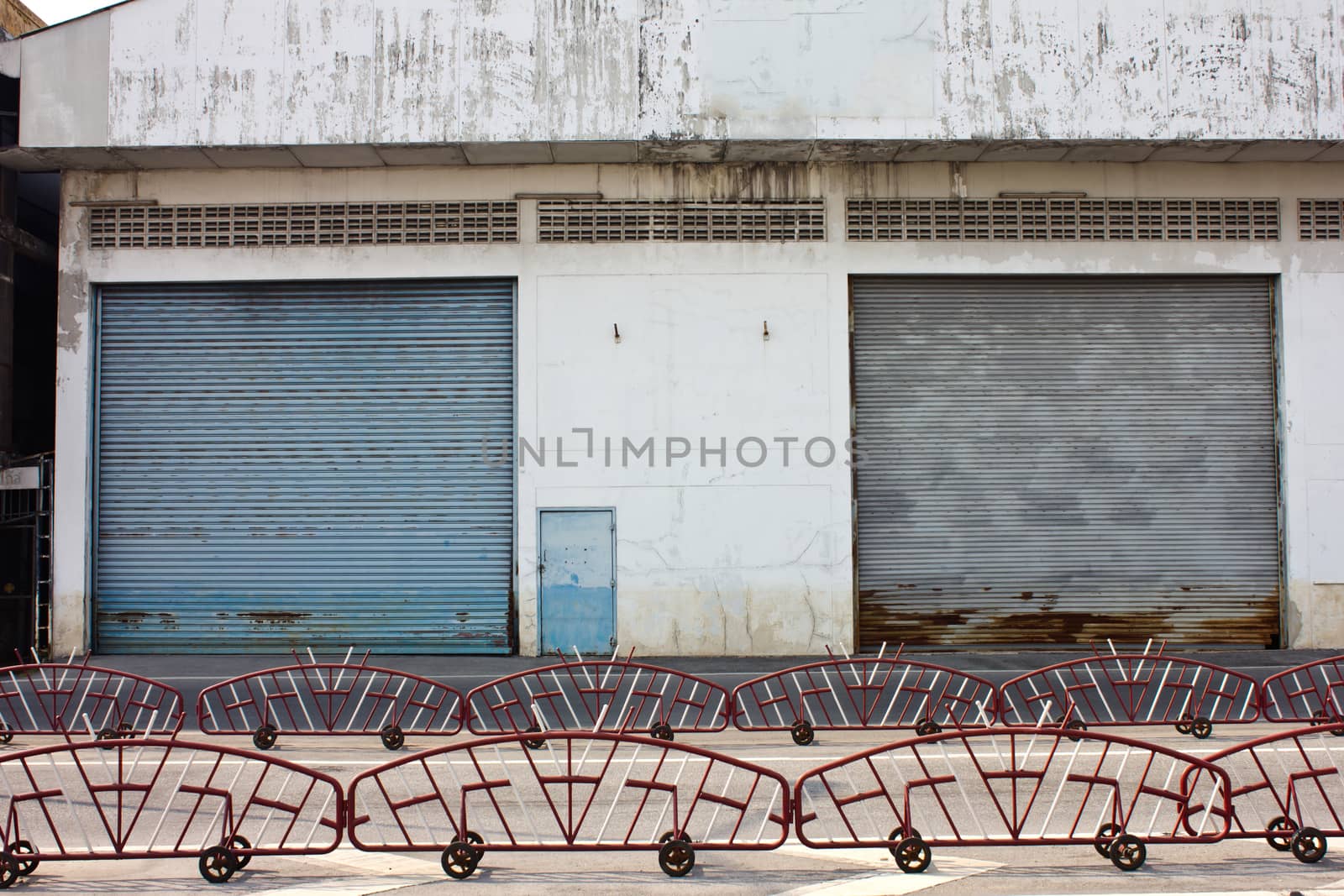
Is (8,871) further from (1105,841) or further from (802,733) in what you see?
(1105,841)

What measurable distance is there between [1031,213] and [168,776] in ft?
40.1

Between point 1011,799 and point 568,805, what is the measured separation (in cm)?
315

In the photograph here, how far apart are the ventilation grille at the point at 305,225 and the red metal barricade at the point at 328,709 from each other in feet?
19.8

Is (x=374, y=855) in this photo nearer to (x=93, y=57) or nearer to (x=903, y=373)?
(x=903, y=373)

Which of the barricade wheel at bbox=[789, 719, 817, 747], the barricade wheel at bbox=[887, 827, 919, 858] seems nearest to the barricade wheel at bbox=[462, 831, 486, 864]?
the barricade wheel at bbox=[887, 827, 919, 858]

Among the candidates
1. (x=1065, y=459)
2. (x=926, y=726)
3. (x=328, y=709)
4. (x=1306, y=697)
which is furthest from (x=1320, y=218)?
(x=328, y=709)

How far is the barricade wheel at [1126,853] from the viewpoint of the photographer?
16.7 feet

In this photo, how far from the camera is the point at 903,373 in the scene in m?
12.8

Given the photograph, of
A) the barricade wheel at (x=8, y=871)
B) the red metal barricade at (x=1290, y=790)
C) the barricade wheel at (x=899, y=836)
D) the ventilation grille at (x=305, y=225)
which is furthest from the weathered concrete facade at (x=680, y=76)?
the barricade wheel at (x=8, y=871)

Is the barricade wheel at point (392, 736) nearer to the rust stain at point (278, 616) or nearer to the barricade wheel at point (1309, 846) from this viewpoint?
the rust stain at point (278, 616)

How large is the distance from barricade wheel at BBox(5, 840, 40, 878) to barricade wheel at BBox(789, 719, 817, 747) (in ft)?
17.9

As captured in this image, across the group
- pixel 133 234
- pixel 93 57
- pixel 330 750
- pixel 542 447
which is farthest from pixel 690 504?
pixel 93 57

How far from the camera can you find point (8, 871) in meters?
4.92

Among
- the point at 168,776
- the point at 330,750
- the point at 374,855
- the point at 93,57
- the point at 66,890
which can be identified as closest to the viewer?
the point at 66,890
